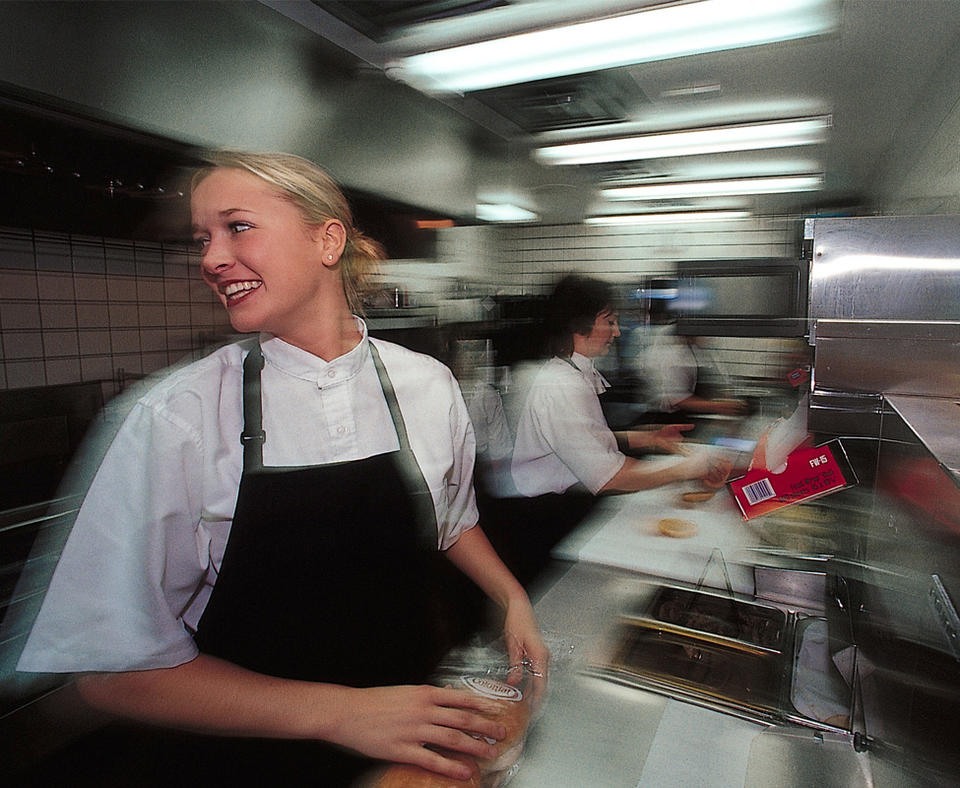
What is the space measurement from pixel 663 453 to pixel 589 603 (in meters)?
1.21

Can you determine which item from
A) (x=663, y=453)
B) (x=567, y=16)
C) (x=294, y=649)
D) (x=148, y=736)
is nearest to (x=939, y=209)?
(x=663, y=453)

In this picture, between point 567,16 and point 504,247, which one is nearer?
point 567,16

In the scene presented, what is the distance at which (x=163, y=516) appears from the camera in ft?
2.49

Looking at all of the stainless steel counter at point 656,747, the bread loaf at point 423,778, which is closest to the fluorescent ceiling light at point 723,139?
the stainless steel counter at point 656,747

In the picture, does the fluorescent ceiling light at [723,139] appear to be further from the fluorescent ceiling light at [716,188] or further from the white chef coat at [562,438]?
the fluorescent ceiling light at [716,188]

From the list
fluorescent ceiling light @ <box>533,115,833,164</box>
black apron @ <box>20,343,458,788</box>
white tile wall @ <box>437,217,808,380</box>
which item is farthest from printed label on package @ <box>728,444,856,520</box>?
white tile wall @ <box>437,217,808,380</box>

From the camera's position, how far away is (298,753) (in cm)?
101

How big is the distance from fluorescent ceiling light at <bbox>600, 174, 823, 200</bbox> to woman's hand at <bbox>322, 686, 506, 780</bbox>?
3.13 metres

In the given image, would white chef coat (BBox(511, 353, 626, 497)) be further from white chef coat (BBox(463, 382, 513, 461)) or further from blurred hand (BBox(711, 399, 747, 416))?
blurred hand (BBox(711, 399, 747, 416))

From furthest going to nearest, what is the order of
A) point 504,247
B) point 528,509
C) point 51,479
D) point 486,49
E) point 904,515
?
point 504,247 → point 528,509 → point 486,49 → point 51,479 → point 904,515

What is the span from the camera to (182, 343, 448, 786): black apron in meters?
0.87

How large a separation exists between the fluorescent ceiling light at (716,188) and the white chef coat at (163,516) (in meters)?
3.01

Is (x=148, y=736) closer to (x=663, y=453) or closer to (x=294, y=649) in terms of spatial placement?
(x=294, y=649)

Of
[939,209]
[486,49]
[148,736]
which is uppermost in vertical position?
[486,49]
